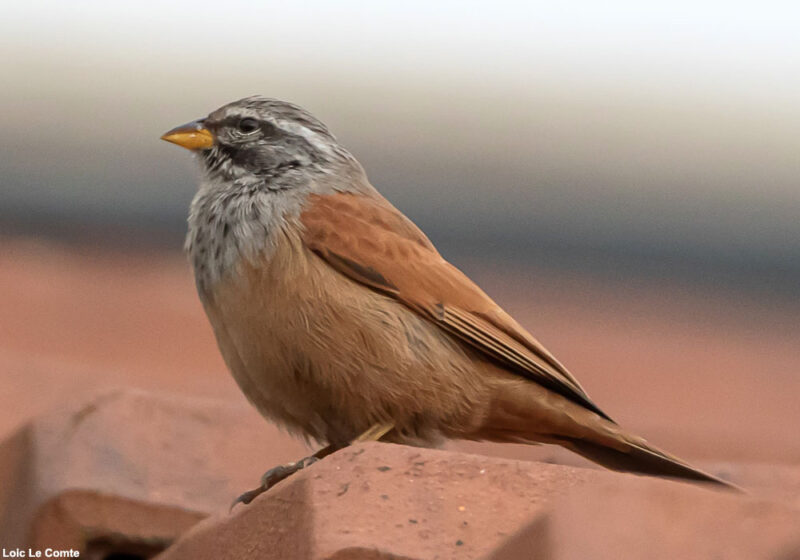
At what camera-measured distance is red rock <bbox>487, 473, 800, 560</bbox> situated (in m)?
2.07

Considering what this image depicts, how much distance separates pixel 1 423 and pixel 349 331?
1378mm

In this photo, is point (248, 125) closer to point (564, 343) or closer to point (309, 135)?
point (309, 135)

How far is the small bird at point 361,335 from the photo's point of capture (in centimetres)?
414

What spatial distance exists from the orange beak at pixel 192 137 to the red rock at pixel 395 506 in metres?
2.18

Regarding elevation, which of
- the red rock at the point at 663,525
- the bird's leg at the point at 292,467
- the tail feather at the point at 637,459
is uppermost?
the red rock at the point at 663,525

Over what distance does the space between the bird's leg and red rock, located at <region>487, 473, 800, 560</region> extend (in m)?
1.30

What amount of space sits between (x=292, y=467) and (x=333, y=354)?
420mm

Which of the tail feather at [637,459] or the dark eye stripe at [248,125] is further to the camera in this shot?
the dark eye stripe at [248,125]

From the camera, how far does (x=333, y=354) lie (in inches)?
162

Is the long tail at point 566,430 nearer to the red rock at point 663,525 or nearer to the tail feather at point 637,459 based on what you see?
the tail feather at point 637,459

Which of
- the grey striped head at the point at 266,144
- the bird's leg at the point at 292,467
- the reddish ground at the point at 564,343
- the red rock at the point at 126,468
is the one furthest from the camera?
the reddish ground at the point at 564,343

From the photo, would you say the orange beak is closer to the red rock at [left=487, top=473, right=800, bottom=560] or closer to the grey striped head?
the grey striped head

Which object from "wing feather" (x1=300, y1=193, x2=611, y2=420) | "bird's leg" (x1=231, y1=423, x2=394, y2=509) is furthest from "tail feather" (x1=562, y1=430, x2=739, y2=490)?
"bird's leg" (x1=231, y1=423, x2=394, y2=509)

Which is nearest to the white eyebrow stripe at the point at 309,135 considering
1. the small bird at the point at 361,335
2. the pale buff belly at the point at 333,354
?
the small bird at the point at 361,335
